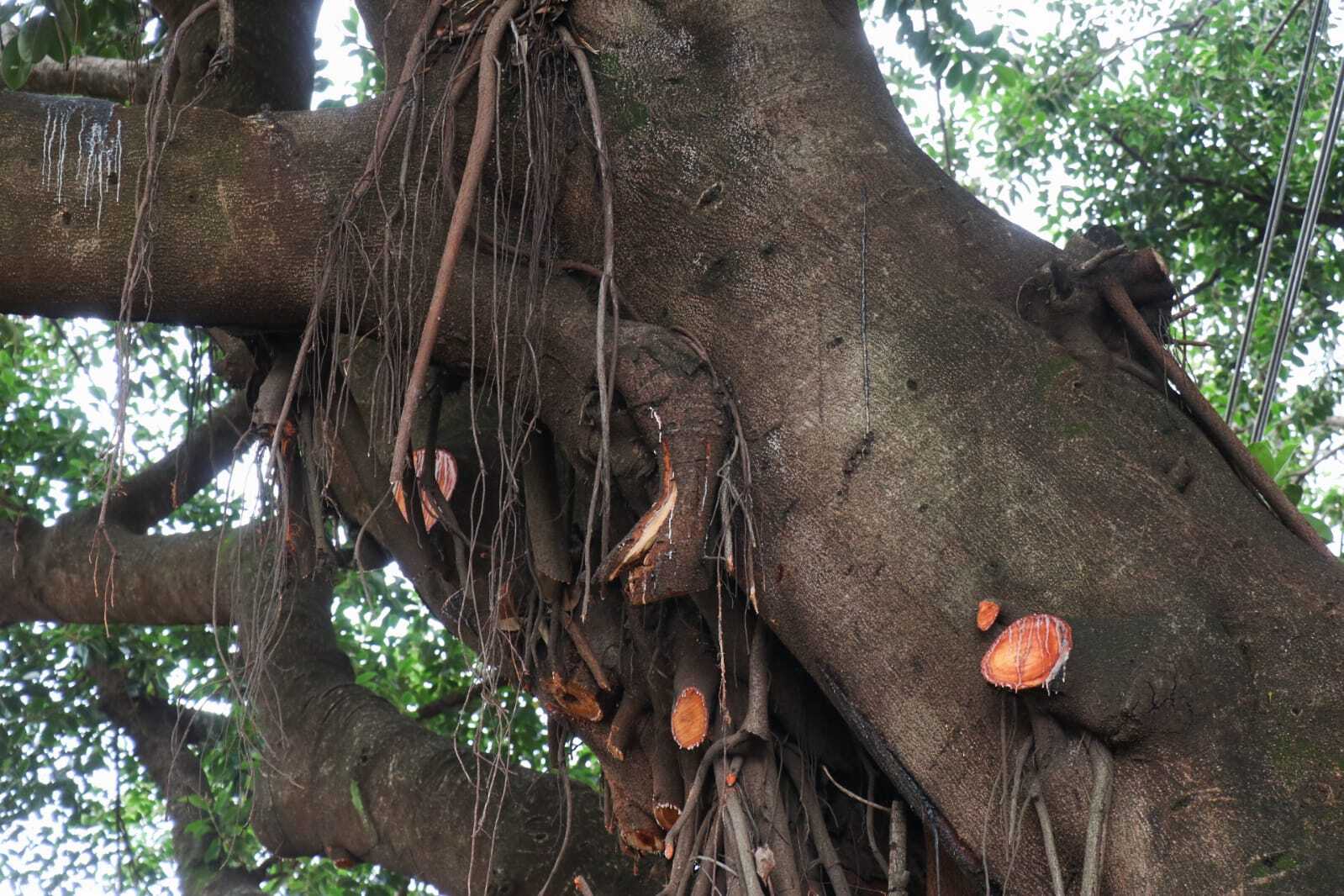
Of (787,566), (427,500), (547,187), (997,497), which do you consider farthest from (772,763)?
(547,187)

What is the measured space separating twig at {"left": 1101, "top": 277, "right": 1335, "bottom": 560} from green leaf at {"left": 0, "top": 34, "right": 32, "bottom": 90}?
240cm

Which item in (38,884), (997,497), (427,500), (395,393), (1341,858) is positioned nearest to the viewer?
(1341,858)

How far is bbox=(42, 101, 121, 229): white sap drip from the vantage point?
2193 millimetres

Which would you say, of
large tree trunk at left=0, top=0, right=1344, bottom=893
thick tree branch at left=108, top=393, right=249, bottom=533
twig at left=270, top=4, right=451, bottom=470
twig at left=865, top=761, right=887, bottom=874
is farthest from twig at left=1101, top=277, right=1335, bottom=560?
thick tree branch at left=108, top=393, right=249, bottom=533

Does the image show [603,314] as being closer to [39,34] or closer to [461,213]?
[461,213]

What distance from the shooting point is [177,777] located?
14.5ft

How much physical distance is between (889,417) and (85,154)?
1413 millimetres

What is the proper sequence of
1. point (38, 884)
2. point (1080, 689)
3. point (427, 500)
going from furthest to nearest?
point (38, 884) < point (427, 500) < point (1080, 689)

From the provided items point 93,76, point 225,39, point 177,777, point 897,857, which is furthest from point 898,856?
point 93,76

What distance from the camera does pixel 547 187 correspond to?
2277mm

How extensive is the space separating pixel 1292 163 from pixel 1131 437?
3.86m

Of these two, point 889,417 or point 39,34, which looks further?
point 39,34

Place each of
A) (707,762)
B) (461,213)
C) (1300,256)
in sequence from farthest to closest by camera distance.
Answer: (1300,256)
(707,762)
(461,213)

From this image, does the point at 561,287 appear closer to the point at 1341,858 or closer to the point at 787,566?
the point at 787,566
